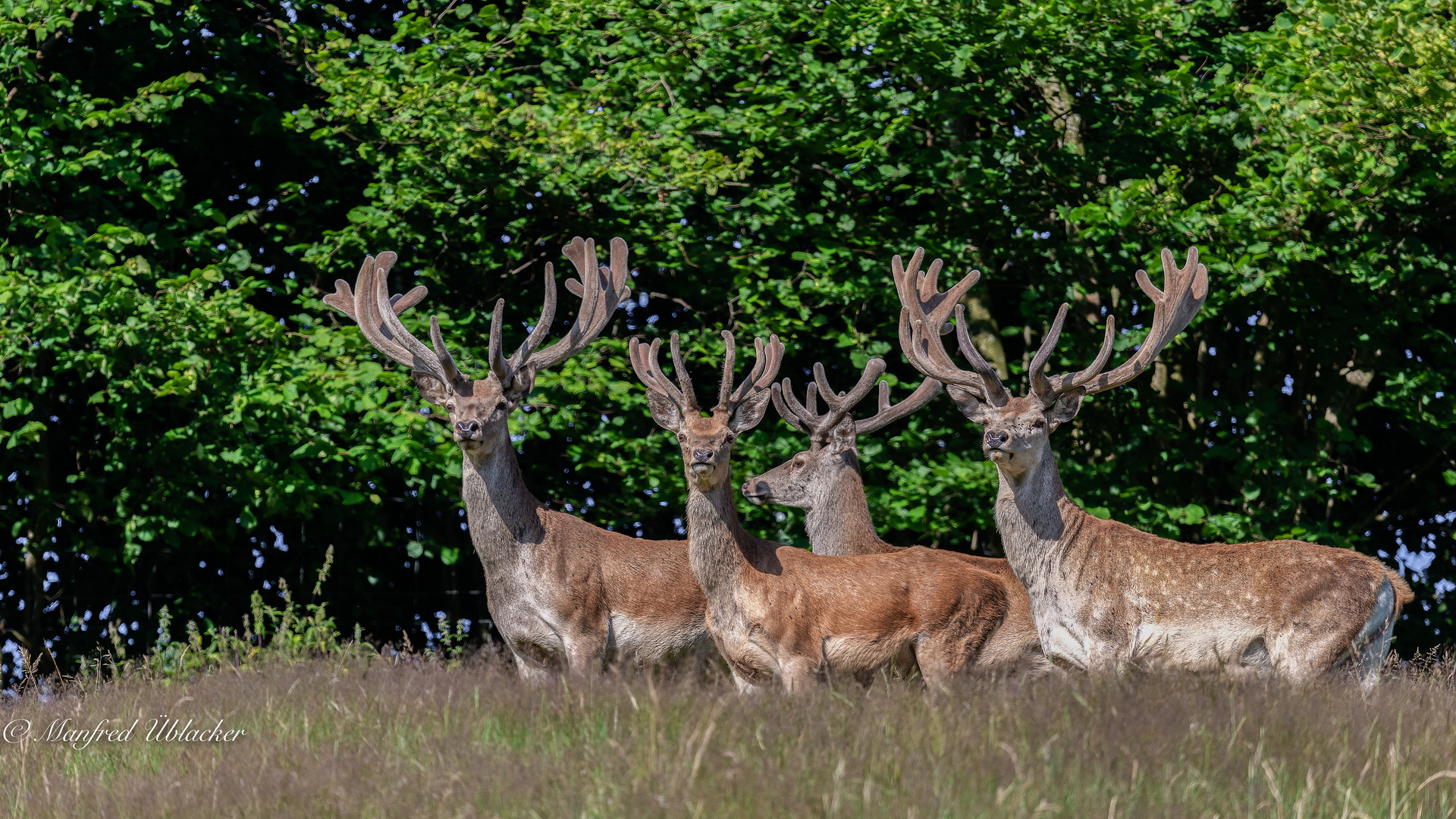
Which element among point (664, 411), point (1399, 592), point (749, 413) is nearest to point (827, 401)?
point (664, 411)

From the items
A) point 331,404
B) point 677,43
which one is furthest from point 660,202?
point 331,404

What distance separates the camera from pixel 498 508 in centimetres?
751

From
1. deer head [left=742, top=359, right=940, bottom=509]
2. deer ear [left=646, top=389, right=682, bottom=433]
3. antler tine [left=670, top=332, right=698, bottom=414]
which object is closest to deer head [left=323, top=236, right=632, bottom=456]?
deer ear [left=646, top=389, right=682, bottom=433]

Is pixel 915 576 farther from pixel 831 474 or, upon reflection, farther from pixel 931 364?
pixel 831 474

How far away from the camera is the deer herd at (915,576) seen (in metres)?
6.50

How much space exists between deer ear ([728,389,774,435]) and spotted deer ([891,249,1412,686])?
826 mm

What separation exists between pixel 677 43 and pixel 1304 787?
7.42 m

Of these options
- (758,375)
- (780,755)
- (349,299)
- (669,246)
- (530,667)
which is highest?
(669,246)

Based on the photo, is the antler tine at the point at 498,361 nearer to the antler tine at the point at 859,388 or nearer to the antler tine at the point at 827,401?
the antler tine at the point at 827,401

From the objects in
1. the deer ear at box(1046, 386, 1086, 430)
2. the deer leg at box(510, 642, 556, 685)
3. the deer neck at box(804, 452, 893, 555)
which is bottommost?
the deer leg at box(510, 642, 556, 685)

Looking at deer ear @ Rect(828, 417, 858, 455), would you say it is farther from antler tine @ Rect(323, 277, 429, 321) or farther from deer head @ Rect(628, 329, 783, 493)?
antler tine @ Rect(323, 277, 429, 321)

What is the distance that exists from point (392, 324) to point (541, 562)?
5.53 ft

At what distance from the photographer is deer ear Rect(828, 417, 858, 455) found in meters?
9.33

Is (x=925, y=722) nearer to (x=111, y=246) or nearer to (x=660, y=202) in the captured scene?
(x=660, y=202)
